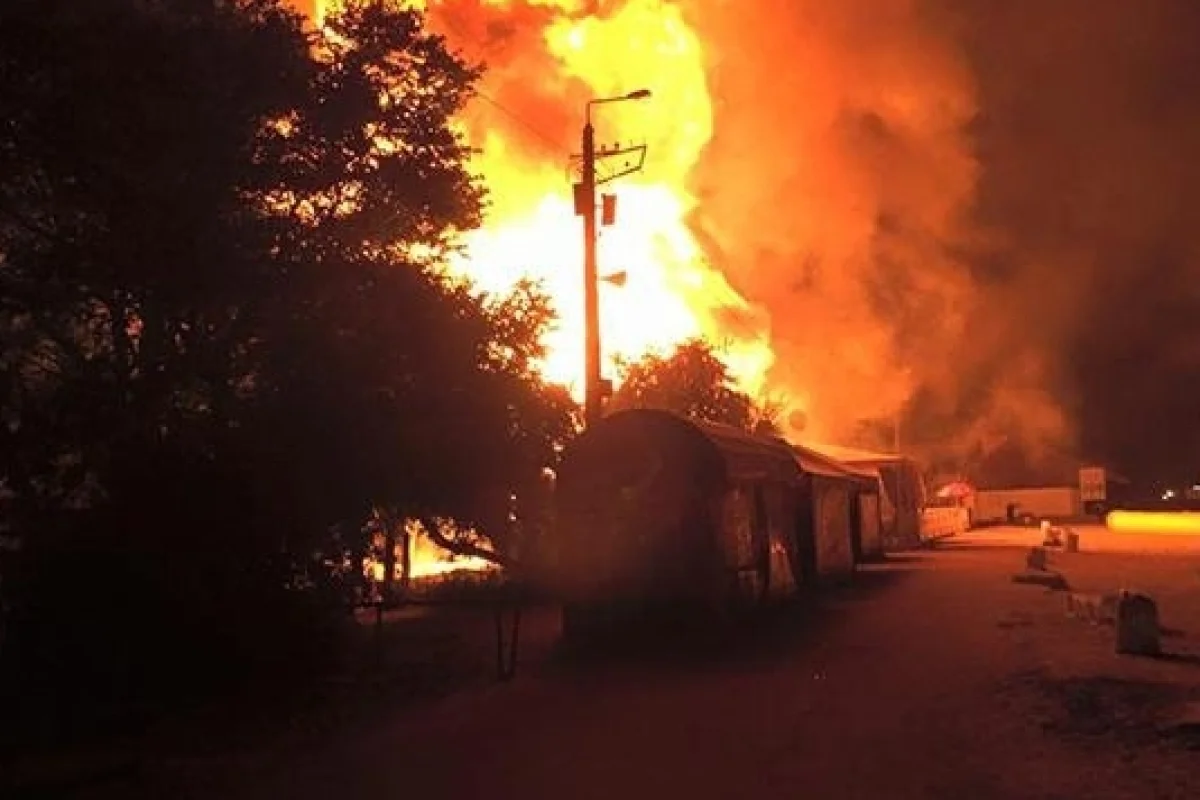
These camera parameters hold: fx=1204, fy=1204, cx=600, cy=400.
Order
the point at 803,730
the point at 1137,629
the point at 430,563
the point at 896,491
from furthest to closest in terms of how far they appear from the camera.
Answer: the point at 896,491 → the point at 430,563 → the point at 1137,629 → the point at 803,730

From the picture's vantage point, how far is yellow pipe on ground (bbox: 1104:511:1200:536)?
174 ft

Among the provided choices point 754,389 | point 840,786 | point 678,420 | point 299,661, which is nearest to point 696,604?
point 678,420

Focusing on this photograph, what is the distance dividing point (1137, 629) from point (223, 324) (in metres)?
12.7

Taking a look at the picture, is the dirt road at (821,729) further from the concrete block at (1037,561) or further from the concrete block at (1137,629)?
the concrete block at (1037,561)

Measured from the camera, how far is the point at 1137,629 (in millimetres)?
14891

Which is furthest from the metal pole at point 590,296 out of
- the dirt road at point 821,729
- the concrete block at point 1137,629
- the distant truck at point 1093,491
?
the distant truck at point 1093,491

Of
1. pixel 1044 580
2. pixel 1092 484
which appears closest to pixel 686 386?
pixel 1044 580

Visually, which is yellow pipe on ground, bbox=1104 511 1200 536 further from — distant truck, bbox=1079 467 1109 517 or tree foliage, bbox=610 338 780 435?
tree foliage, bbox=610 338 780 435

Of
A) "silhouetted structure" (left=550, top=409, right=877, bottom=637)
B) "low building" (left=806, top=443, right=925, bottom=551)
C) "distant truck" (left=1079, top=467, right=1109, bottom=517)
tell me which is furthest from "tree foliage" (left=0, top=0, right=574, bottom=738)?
"distant truck" (left=1079, top=467, right=1109, bottom=517)

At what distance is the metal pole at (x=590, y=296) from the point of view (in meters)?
23.7

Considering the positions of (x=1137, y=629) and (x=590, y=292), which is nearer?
(x=1137, y=629)

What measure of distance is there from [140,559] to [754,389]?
4487cm

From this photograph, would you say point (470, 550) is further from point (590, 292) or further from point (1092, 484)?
point (1092, 484)

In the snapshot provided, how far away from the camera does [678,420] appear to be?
18844mm
